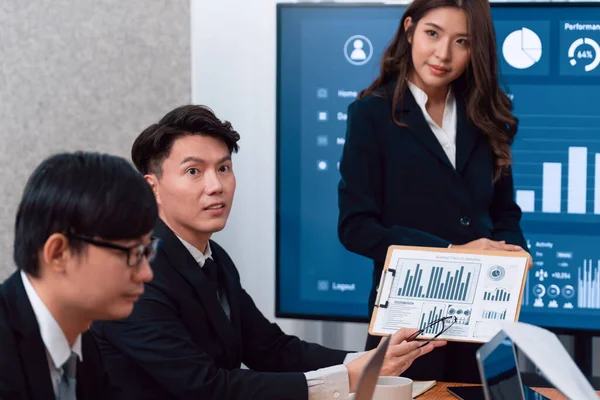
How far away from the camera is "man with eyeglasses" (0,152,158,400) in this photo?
4.50ft

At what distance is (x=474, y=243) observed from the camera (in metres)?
2.33

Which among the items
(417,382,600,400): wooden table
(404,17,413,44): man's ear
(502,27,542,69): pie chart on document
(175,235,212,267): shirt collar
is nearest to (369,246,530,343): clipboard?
(417,382,600,400): wooden table

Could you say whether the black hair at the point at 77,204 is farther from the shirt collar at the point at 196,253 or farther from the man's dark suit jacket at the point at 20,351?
the shirt collar at the point at 196,253

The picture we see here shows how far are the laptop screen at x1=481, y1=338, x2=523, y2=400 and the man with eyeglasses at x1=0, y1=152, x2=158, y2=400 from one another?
562 mm

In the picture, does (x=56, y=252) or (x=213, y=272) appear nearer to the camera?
(x=56, y=252)

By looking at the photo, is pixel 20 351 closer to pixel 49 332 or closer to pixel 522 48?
pixel 49 332

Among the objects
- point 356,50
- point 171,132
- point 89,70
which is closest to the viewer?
point 171,132

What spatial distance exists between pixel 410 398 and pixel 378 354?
462mm

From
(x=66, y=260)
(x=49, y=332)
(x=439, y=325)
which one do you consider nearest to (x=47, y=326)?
(x=49, y=332)

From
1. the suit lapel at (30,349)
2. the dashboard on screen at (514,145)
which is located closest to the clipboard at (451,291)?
the suit lapel at (30,349)

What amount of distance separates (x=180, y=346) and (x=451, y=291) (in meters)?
0.58

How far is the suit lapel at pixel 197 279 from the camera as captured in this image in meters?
1.96

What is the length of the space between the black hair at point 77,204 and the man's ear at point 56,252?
11mm

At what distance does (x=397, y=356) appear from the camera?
1897 millimetres
